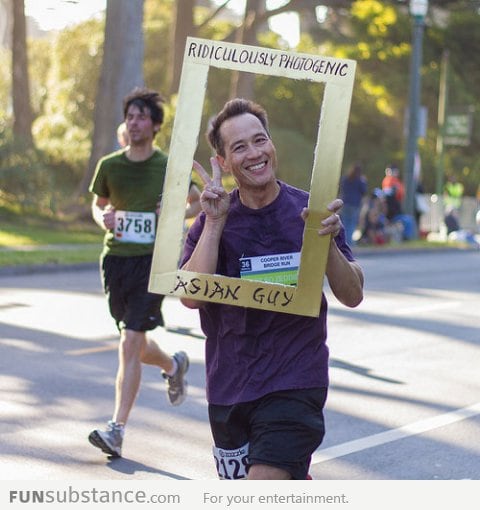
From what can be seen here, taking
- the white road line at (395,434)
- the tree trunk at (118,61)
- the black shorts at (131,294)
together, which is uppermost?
the tree trunk at (118,61)

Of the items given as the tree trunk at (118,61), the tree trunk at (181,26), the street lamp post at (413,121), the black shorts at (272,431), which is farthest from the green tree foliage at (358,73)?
the black shorts at (272,431)

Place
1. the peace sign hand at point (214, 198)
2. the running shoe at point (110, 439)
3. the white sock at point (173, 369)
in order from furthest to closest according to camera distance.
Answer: the white sock at point (173, 369), the running shoe at point (110, 439), the peace sign hand at point (214, 198)

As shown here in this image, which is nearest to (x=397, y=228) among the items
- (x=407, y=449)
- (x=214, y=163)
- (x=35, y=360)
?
(x=35, y=360)

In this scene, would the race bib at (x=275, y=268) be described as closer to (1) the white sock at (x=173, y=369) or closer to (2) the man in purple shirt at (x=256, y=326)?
(2) the man in purple shirt at (x=256, y=326)

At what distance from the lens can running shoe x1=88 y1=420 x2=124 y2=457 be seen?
22.3ft

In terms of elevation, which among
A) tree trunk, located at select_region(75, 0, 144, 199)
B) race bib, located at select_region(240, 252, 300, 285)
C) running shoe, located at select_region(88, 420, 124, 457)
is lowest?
running shoe, located at select_region(88, 420, 124, 457)

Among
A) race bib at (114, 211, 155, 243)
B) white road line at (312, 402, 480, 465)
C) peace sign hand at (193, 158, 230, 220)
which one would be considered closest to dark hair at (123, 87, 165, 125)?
race bib at (114, 211, 155, 243)

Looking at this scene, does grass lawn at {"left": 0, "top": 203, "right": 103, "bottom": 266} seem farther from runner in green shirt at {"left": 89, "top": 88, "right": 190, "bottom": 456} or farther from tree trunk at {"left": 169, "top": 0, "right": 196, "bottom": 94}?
tree trunk at {"left": 169, "top": 0, "right": 196, "bottom": 94}

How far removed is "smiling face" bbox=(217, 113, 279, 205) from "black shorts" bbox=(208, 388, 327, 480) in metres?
0.73

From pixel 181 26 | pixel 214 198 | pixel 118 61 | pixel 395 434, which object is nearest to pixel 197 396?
pixel 395 434

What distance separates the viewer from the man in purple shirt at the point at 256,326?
429cm

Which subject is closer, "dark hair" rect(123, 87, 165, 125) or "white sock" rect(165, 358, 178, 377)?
"dark hair" rect(123, 87, 165, 125)

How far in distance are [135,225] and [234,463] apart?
3021 mm

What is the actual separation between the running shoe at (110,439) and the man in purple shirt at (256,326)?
2428mm
